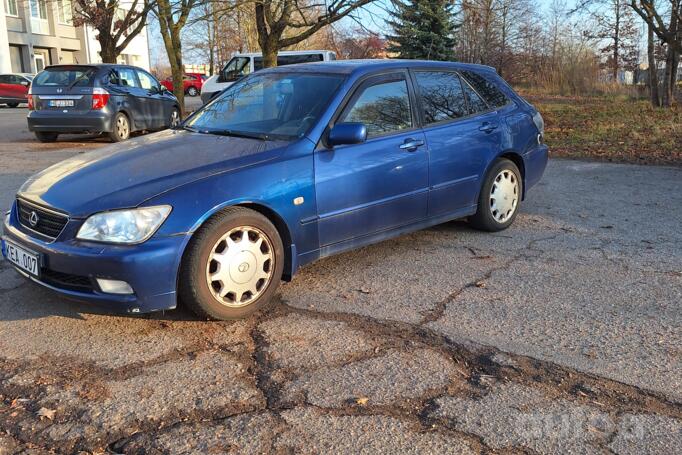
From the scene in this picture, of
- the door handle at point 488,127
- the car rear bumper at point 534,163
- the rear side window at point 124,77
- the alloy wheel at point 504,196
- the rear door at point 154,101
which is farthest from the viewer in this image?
the rear door at point 154,101

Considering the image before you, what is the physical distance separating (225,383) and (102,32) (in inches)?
849

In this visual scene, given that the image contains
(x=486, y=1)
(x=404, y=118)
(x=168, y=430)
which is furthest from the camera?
(x=486, y=1)

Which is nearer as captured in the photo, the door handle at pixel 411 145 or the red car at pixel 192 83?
the door handle at pixel 411 145

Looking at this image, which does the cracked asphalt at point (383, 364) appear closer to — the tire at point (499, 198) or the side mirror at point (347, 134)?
the tire at point (499, 198)

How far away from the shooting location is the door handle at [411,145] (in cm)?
476

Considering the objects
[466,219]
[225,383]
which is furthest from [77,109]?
[225,383]

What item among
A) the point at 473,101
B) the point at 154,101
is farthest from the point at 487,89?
the point at 154,101

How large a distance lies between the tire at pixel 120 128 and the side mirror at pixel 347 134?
9.32 meters

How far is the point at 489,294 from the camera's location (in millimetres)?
4285

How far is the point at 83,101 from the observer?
39.5 ft

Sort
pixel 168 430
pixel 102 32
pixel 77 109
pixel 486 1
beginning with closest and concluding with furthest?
pixel 168 430 → pixel 77 109 → pixel 486 1 → pixel 102 32

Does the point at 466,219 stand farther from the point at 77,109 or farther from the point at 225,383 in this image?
the point at 77,109

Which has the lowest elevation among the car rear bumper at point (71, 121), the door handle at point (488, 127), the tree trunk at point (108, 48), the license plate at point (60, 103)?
the door handle at point (488, 127)

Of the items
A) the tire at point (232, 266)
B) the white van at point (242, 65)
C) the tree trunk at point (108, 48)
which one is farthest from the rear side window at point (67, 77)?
the tree trunk at point (108, 48)
